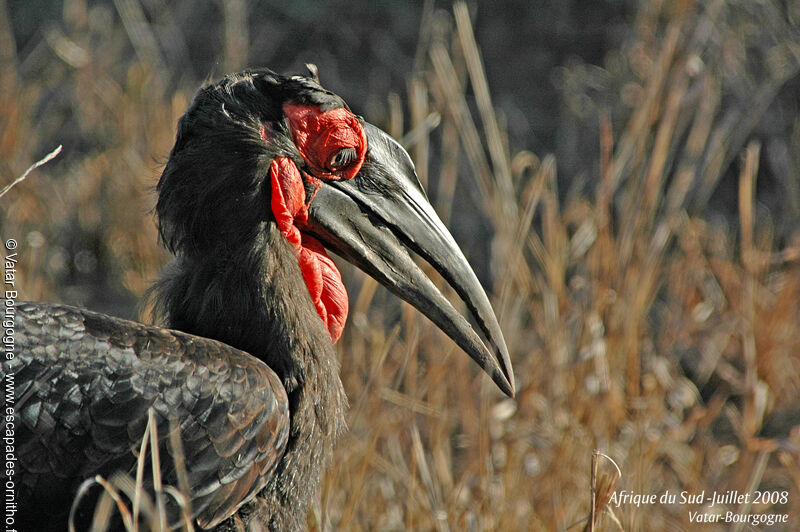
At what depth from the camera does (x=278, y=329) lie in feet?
6.48

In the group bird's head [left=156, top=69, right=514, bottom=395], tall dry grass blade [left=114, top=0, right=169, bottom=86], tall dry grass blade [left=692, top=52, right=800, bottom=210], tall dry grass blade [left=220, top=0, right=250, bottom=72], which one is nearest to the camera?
bird's head [left=156, top=69, right=514, bottom=395]

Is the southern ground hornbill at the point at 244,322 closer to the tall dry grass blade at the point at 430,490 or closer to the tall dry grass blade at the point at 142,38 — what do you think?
the tall dry grass blade at the point at 430,490

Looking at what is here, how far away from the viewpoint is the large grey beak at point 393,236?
79.8 inches

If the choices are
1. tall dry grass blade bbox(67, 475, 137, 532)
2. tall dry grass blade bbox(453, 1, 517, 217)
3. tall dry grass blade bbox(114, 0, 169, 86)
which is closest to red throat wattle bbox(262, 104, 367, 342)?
tall dry grass blade bbox(67, 475, 137, 532)

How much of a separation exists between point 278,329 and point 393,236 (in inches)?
12.7

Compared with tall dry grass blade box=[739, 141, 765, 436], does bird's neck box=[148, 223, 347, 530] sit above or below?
above

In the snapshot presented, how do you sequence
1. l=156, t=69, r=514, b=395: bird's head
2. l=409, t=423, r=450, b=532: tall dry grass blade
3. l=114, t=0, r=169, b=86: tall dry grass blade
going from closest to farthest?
l=156, t=69, r=514, b=395: bird's head < l=409, t=423, r=450, b=532: tall dry grass blade < l=114, t=0, r=169, b=86: tall dry grass blade

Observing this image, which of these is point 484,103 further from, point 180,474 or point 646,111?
point 180,474

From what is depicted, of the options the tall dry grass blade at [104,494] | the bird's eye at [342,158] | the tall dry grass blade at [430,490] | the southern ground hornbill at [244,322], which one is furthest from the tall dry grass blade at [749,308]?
the tall dry grass blade at [104,494]

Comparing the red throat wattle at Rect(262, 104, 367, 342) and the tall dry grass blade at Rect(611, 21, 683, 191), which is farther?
the tall dry grass blade at Rect(611, 21, 683, 191)

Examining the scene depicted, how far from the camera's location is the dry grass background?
114 inches

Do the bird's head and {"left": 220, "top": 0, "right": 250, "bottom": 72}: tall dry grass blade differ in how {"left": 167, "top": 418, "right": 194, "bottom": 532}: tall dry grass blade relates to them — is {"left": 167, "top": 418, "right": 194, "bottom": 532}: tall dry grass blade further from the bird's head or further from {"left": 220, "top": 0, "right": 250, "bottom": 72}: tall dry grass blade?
{"left": 220, "top": 0, "right": 250, "bottom": 72}: tall dry grass blade

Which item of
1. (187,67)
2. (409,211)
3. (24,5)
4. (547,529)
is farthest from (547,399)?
(24,5)

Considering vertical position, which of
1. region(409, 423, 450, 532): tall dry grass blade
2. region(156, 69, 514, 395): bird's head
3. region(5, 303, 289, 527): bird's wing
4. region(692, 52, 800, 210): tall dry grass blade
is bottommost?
region(409, 423, 450, 532): tall dry grass blade
